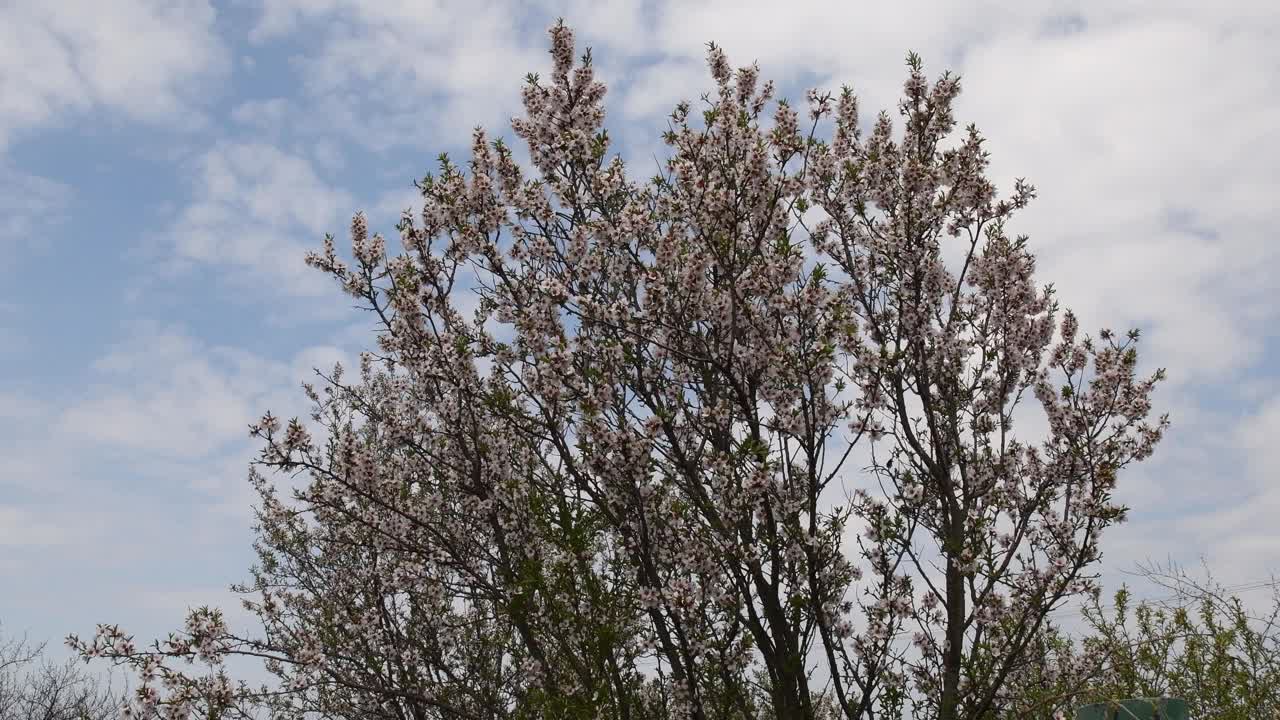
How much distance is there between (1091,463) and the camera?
27.5 ft

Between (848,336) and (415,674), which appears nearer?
(848,336)

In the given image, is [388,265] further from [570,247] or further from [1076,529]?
[1076,529]

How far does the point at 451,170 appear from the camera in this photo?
8.54 meters

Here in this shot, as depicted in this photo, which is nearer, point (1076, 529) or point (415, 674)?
point (1076, 529)

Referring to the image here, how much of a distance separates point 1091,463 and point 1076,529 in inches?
27.4

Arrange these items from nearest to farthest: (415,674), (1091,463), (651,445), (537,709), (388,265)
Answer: (651,445)
(537,709)
(1091,463)
(388,265)
(415,674)

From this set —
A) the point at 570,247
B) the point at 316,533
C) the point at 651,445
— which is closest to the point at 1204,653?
the point at 651,445

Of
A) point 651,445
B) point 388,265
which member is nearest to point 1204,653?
point 651,445

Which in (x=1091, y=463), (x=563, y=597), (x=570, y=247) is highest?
(x=570, y=247)

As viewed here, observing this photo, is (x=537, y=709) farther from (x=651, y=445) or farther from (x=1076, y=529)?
(x=1076, y=529)

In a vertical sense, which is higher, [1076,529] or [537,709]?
[1076,529]

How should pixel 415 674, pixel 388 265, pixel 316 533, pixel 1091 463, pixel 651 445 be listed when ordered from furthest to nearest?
pixel 316 533 < pixel 415 674 < pixel 388 265 < pixel 1091 463 < pixel 651 445

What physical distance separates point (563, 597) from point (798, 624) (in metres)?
1.83

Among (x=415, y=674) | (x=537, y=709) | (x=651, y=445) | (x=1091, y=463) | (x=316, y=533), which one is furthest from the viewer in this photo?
(x=316, y=533)
